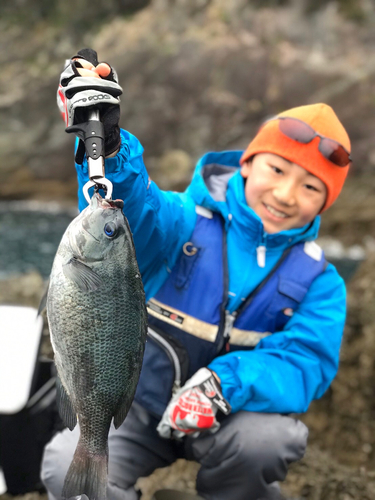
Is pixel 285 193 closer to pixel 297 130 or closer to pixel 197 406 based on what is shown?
pixel 297 130

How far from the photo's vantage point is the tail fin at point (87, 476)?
1.72 m

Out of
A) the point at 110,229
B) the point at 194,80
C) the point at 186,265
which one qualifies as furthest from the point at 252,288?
the point at 194,80

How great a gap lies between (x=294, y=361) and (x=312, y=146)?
3.80 feet

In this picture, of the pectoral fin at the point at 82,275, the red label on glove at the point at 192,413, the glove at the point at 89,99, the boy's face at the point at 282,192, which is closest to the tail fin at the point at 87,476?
the red label on glove at the point at 192,413

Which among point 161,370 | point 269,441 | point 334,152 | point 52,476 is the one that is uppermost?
point 334,152

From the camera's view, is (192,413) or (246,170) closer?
(192,413)

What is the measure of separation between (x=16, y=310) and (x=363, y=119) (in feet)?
68.4

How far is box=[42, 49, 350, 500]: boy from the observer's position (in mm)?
2221

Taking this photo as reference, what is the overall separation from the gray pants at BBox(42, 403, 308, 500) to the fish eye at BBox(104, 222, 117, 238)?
124cm

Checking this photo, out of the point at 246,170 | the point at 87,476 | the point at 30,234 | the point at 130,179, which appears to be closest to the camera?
the point at 87,476

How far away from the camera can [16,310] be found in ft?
9.93

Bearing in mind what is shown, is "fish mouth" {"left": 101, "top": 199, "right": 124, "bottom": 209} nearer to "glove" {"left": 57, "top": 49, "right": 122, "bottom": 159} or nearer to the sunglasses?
"glove" {"left": 57, "top": 49, "right": 122, "bottom": 159}

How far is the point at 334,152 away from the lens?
2.54 meters

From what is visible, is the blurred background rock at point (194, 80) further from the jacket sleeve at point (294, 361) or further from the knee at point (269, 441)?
the knee at point (269, 441)
